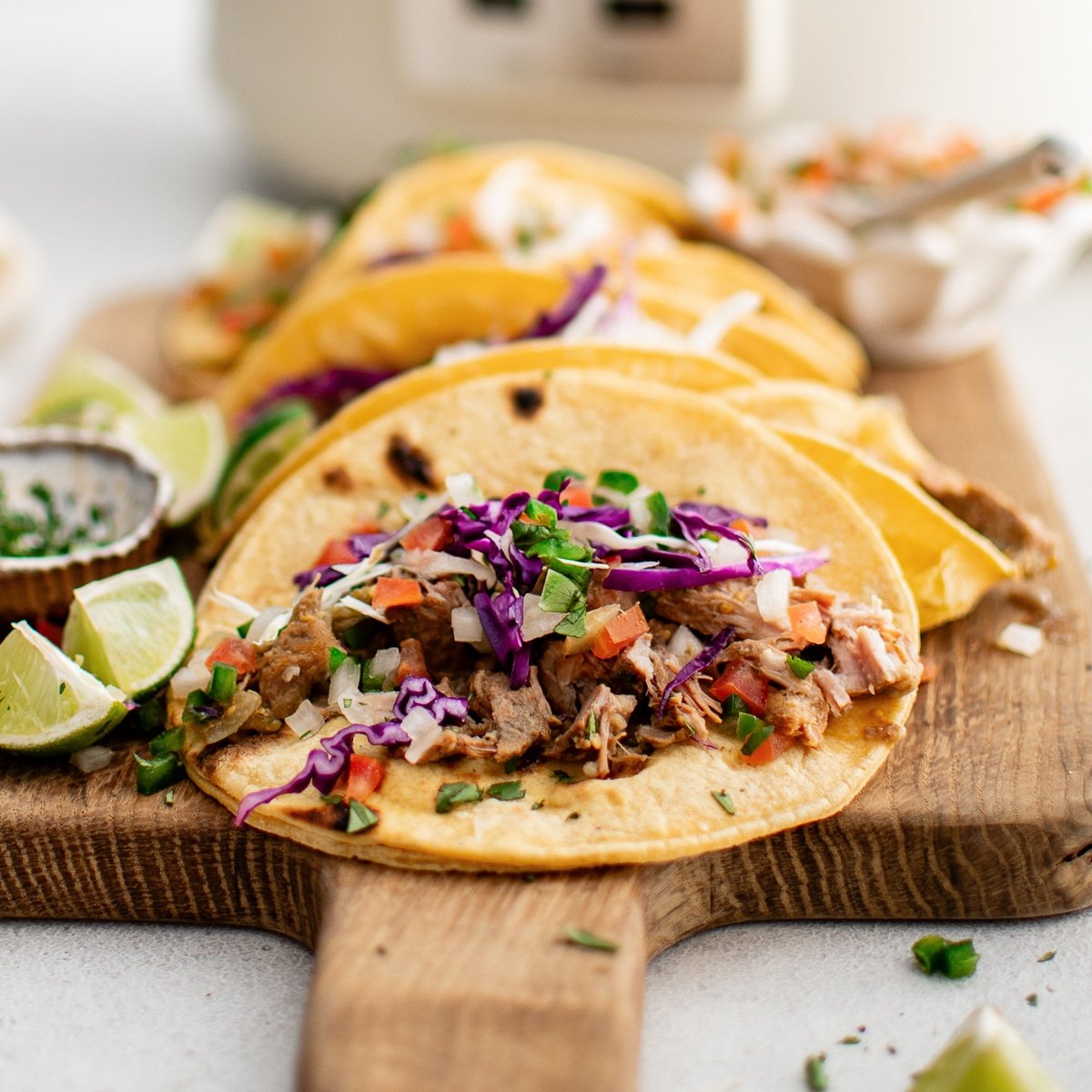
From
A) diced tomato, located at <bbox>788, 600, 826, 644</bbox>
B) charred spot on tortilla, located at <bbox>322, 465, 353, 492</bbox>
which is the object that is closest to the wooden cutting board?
diced tomato, located at <bbox>788, 600, 826, 644</bbox>

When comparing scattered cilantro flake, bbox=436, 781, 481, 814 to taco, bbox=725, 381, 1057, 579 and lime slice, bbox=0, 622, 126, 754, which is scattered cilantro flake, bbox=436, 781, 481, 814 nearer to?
lime slice, bbox=0, 622, 126, 754

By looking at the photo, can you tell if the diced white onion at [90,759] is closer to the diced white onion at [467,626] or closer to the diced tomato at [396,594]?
the diced tomato at [396,594]

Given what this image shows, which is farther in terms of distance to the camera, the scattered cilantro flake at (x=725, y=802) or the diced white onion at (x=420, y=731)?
the diced white onion at (x=420, y=731)

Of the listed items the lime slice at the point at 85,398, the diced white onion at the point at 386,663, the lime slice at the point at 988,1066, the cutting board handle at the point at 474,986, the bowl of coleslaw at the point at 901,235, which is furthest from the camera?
the bowl of coleslaw at the point at 901,235

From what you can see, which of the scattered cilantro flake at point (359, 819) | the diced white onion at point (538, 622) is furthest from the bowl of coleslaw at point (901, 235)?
the scattered cilantro flake at point (359, 819)

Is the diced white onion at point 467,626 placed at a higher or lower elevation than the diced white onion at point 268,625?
higher

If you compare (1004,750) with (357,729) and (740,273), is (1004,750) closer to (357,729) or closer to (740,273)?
(357,729)

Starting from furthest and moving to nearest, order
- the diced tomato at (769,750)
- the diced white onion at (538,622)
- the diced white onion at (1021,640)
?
the diced white onion at (1021,640) < the diced white onion at (538,622) < the diced tomato at (769,750)
